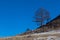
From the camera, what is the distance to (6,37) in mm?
16812

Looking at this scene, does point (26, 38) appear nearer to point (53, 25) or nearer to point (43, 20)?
point (53, 25)

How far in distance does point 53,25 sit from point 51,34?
10.9 feet

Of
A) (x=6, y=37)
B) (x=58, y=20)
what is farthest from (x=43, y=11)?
(x=6, y=37)

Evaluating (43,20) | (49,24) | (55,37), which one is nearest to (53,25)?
(49,24)

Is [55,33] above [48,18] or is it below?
below

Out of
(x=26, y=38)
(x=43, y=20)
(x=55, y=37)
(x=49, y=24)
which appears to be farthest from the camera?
(x=43, y=20)

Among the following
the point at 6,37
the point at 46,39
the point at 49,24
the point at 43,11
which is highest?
the point at 43,11

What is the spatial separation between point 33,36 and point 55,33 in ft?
5.93

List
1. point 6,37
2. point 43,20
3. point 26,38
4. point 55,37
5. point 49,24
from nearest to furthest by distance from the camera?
point 55,37 < point 26,38 < point 6,37 < point 49,24 < point 43,20

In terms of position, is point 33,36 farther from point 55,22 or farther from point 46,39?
point 55,22

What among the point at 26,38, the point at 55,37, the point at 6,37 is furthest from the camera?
the point at 6,37

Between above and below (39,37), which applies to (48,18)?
above

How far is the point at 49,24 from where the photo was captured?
1816cm

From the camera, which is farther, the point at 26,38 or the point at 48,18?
the point at 48,18
